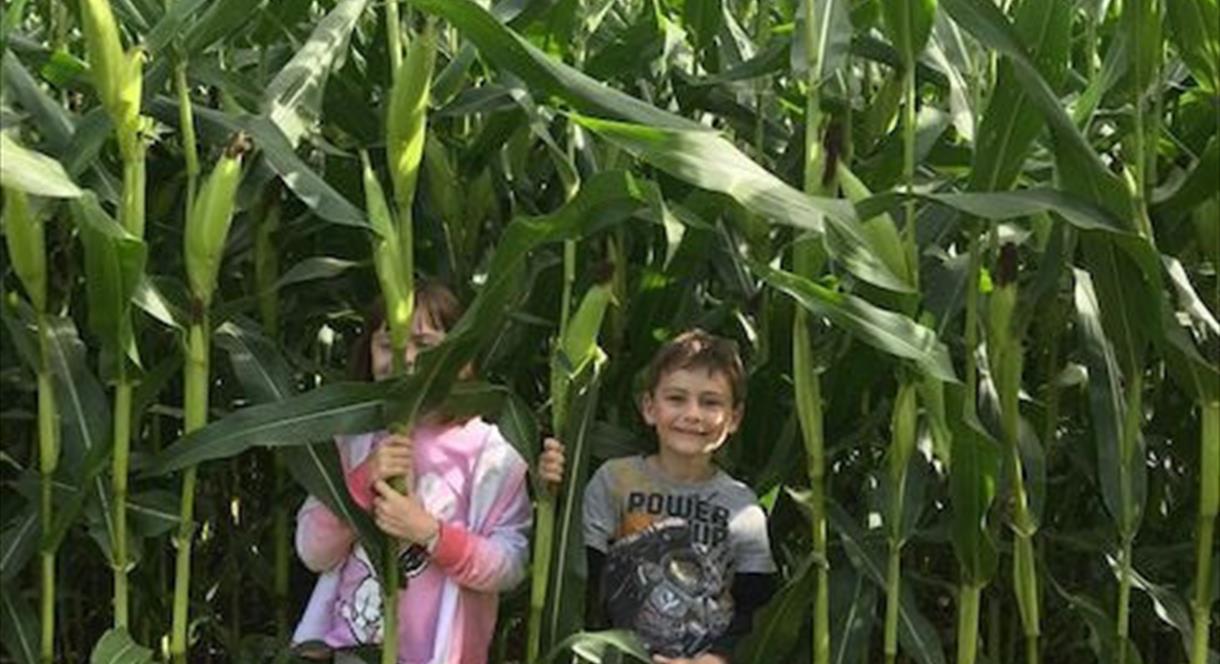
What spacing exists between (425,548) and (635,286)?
67cm

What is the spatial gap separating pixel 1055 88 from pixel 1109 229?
0.99 ft

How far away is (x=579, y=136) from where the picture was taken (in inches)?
124

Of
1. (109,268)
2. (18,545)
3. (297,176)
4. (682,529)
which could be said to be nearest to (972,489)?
(682,529)

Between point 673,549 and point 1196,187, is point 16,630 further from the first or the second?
point 1196,187

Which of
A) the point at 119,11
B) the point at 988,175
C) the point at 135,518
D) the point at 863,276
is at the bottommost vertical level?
the point at 135,518

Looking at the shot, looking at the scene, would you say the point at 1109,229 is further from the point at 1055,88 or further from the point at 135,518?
the point at 135,518

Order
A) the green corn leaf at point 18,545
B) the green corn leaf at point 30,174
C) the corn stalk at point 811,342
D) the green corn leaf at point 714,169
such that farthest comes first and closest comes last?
the green corn leaf at point 18,545 → the corn stalk at point 811,342 → the green corn leaf at point 714,169 → the green corn leaf at point 30,174

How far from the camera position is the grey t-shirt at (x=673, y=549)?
113 inches

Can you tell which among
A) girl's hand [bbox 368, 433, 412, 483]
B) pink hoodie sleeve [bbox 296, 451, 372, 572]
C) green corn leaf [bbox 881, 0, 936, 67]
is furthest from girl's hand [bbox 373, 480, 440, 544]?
green corn leaf [bbox 881, 0, 936, 67]

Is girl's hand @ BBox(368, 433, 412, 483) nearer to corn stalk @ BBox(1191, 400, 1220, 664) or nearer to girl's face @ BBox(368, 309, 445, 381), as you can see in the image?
girl's face @ BBox(368, 309, 445, 381)

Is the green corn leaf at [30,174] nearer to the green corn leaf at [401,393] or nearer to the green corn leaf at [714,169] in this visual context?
the green corn leaf at [401,393]

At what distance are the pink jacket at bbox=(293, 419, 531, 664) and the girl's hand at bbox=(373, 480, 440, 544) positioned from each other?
131 millimetres

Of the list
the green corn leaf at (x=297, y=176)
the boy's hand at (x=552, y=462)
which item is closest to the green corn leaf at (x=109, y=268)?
the green corn leaf at (x=297, y=176)

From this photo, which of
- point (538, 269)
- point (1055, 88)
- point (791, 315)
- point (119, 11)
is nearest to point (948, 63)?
point (1055, 88)
